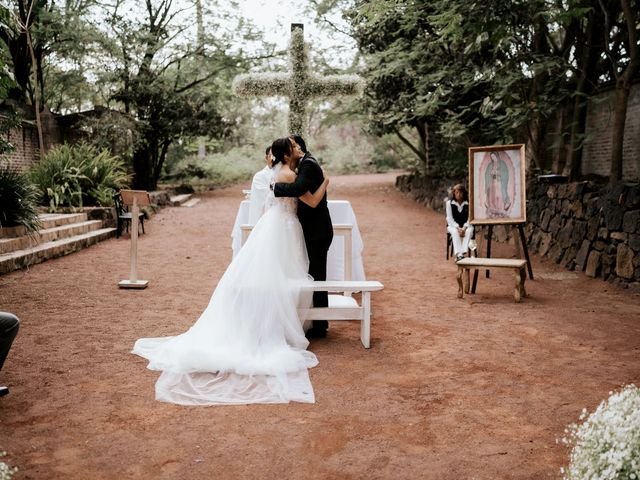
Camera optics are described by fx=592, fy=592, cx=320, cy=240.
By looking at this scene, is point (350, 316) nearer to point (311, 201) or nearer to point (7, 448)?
point (311, 201)

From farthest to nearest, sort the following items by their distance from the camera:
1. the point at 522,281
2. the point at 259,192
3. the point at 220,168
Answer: the point at 220,168, the point at 522,281, the point at 259,192

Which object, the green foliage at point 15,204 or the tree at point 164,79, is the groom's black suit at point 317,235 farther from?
the tree at point 164,79

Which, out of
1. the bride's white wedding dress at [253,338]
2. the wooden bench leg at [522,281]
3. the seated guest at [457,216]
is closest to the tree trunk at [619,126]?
the seated guest at [457,216]

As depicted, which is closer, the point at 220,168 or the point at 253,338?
the point at 253,338

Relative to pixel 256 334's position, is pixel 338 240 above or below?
above

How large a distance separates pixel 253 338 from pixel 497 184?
5061mm

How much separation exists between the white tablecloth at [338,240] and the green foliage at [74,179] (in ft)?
24.4

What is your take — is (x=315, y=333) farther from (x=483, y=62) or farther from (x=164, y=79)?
(x=164, y=79)

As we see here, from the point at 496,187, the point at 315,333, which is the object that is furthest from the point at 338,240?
the point at 496,187

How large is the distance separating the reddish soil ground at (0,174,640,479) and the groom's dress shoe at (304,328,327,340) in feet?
0.34

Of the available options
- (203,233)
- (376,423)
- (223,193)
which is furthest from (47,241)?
(223,193)

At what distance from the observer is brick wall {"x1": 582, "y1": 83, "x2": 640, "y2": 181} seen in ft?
37.9

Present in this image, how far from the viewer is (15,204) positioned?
382 inches

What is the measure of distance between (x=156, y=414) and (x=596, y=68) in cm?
1130
